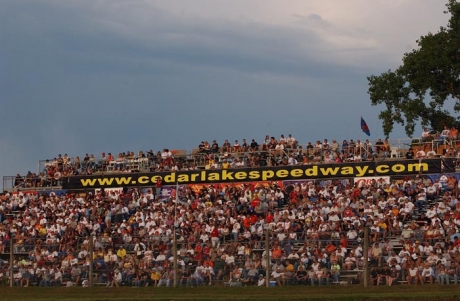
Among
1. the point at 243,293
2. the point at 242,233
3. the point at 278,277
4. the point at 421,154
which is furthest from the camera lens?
the point at 421,154

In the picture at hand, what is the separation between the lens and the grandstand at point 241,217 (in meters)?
30.2

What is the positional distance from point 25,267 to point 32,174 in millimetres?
23055

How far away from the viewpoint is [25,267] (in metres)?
35.6

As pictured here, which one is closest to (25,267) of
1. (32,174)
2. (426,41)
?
(32,174)

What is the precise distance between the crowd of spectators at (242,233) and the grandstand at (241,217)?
0.16 feet

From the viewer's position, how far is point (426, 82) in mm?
66125

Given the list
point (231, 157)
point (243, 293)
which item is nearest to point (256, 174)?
point (231, 157)

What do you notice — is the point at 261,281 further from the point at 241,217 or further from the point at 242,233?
the point at 241,217

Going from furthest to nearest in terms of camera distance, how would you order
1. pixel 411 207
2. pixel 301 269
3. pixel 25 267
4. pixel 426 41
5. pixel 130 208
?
pixel 426 41, pixel 130 208, pixel 411 207, pixel 25 267, pixel 301 269

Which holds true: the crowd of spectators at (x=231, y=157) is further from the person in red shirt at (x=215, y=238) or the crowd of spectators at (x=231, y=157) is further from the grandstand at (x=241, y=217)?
the person in red shirt at (x=215, y=238)

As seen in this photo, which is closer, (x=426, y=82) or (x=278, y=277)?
(x=278, y=277)

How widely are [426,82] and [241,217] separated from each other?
28.5 metres

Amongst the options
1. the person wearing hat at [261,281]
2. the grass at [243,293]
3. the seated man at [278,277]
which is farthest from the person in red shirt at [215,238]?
the seated man at [278,277]

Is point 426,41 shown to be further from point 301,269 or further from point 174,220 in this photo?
point 301,269
